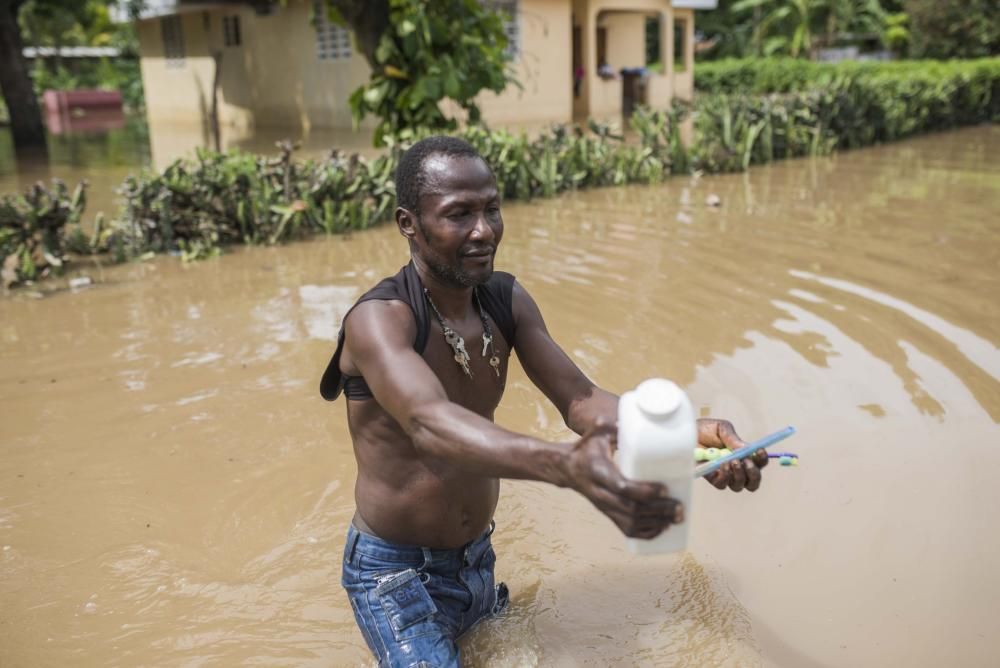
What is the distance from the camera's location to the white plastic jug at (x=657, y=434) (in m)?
1.39

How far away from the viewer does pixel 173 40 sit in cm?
2612

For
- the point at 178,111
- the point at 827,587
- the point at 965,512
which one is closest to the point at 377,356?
the point at 827,587

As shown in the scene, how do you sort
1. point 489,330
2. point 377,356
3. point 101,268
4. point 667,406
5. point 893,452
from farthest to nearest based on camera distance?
point 101,268, point 893,452, point 489,330, point 377,356, point 667,406

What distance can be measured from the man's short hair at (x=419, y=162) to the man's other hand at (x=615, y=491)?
87 cm

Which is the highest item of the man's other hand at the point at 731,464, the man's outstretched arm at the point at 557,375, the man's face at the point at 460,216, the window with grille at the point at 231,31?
the window with grille at the point at 231,31

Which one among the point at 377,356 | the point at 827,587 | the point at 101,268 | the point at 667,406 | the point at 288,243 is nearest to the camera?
the point at 667,406

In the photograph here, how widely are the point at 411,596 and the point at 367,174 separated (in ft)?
22.8

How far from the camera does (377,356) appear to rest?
197cm

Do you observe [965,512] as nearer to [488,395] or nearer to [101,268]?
[488,395]

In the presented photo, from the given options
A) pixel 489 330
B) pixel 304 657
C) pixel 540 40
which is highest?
pixel 540 40

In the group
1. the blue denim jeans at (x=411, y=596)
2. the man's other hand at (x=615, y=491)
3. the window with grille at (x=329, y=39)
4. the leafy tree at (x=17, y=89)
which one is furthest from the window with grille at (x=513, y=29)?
the man's other hand at (x=615, y=491)

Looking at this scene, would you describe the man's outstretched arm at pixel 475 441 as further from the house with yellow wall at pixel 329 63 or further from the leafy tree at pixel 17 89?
the leafy tree at pixel 17 89

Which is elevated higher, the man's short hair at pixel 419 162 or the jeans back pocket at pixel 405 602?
the man's short hair at pixel 419 162

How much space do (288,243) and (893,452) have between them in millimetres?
5926
